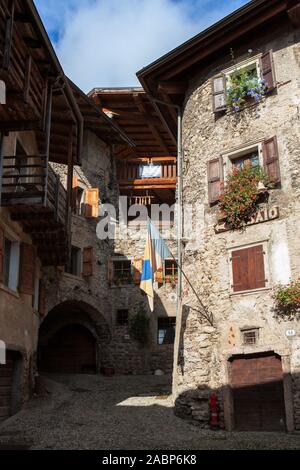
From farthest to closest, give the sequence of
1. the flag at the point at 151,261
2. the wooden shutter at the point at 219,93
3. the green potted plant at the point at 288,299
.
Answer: the wooden shutter at the point at 219,93
the flag at the point at 151,261
the green potted plant at the point at 288,299

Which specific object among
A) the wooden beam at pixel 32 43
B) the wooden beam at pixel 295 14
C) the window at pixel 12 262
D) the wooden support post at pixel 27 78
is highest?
the wooden beam at pixel 295 14

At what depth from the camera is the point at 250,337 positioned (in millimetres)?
12930

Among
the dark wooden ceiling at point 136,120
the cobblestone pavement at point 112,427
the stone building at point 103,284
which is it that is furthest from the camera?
the dark wooden ceiling at point 136,120

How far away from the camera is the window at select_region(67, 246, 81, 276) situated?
2230 centimetres

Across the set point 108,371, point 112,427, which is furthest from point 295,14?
point 108,371

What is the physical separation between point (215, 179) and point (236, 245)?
2.18 m

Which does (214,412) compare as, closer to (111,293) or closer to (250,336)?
(250,336)

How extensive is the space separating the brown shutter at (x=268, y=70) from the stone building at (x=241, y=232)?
0.03 m

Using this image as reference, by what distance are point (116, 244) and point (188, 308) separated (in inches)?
415

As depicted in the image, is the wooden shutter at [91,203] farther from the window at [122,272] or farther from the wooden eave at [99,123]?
the wooden eave at [99,123]

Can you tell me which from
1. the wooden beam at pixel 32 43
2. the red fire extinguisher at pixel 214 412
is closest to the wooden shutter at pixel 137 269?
the red fire extinguisher at pixel 214 412

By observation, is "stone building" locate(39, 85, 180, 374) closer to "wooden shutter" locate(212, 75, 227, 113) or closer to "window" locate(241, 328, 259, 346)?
"wooden shutter" locate(212, 75, 227, 113)

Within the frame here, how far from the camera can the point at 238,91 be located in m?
14.9

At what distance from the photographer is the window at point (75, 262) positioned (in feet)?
73.2
